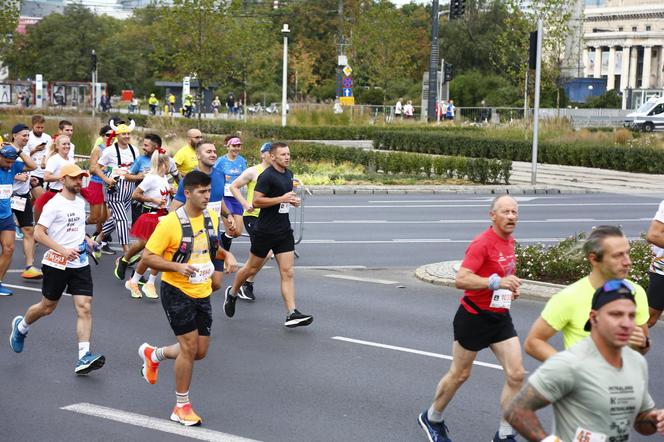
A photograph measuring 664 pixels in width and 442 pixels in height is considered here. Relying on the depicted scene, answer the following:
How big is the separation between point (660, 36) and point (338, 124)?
256ft

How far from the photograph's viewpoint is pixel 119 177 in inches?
563

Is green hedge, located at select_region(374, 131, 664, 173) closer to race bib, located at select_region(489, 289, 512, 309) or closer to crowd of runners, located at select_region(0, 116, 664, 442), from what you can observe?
crowd of runners, located at select_region(0, 116, 664, 442)

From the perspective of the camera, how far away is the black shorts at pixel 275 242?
432 inches

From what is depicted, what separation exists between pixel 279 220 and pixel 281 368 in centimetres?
206

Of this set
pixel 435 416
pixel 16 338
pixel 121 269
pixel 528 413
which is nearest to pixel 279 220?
pixel 16 338

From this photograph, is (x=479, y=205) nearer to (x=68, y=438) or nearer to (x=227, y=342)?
(x=227, y=342)

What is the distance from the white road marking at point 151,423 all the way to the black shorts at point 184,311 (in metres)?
0.66

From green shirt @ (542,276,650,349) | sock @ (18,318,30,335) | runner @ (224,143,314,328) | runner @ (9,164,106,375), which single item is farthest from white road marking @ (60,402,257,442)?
runner @ (224,143,314,328)

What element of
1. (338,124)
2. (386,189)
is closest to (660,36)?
(338,124)

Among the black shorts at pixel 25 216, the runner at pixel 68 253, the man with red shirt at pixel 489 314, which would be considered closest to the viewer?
the man with red shirt at pixel 489 314

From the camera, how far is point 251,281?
1261 centimetres

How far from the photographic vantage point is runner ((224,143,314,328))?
10.9m

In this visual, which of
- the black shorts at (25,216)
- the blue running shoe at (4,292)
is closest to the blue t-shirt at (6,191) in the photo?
the blue running shoe at (4,292)

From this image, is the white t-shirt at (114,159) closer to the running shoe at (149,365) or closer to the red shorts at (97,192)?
the red shorts at (97,192)
